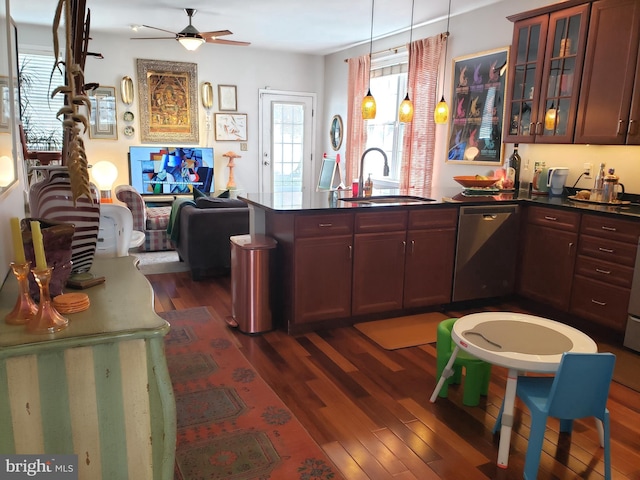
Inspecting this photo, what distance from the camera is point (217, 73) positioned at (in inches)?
296

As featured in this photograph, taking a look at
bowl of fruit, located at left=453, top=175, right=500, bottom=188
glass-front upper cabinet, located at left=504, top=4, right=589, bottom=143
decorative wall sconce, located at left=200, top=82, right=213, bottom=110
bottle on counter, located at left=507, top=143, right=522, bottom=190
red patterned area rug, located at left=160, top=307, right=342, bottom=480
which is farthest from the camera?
decorative wall sconce, located at left=200, top=82, right=213, bottom=110

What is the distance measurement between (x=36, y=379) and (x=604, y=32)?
13.3 feet

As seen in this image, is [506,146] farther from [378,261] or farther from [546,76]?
[378,261]

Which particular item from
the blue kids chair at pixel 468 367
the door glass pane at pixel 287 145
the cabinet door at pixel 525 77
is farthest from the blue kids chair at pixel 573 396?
the door glass pane at pixel 287 145

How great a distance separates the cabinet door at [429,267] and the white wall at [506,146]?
1.41 m

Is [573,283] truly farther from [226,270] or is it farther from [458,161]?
[226,270]

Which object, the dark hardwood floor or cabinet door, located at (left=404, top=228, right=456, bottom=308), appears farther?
cabinet door, located at (left=404, top=228, right=456, bottom=308)

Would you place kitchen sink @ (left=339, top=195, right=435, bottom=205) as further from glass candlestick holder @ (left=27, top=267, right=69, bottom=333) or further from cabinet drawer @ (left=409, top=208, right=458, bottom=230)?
glass candlestick holder @ (left=27, top=267, right=69, bottom=333)

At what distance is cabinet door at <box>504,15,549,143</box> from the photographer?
407 cm

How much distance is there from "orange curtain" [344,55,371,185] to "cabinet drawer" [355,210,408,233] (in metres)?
3.52

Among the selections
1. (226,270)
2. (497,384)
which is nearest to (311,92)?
(226,270)

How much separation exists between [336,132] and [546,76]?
4153mm

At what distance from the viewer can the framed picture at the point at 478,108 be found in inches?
190

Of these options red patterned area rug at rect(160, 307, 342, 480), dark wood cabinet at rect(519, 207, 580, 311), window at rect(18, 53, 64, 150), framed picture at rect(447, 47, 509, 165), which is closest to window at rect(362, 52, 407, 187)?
framed picture at rect(447, 47, 509, 165)
